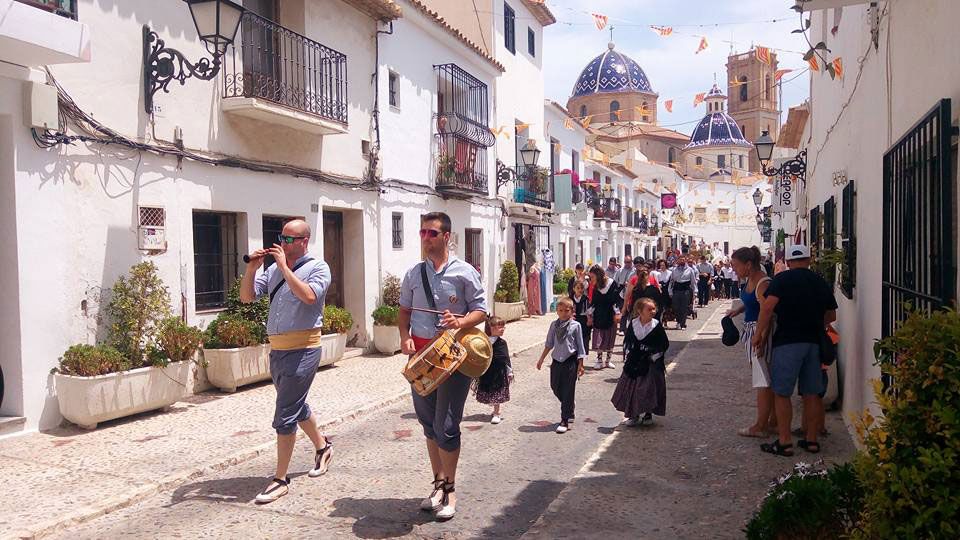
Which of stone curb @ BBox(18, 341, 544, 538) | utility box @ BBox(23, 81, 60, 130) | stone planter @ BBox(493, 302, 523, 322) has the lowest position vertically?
stone curb @ BBox(18, 341, 544, 538)

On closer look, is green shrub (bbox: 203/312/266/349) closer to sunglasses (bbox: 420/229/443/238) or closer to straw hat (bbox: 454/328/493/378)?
sunglasses (bbox: 420/229/443/238)

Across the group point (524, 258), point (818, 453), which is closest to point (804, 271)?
point (818, 453)

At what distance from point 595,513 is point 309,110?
751cm

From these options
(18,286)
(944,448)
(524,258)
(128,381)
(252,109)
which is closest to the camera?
(944,448)

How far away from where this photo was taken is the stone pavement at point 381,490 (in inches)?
180

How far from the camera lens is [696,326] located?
1745cm

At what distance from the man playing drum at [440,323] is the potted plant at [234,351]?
4.42 metres

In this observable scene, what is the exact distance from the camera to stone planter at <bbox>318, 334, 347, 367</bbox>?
10320mm

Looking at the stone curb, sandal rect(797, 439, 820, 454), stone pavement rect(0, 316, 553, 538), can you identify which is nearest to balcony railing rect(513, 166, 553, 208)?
stone pavement rect(0, 316, 553, 538)

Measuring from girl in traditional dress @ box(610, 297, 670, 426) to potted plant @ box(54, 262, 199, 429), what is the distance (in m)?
4.57

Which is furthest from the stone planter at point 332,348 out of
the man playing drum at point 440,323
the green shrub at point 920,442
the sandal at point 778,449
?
the green shrub at point 920,442

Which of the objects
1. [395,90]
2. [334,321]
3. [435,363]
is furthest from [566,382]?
[395,90]

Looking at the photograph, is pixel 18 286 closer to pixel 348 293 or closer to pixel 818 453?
pixel 348 293

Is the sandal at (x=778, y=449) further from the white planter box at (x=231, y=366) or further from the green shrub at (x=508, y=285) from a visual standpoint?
the green shrub at (x=508, y=285)
